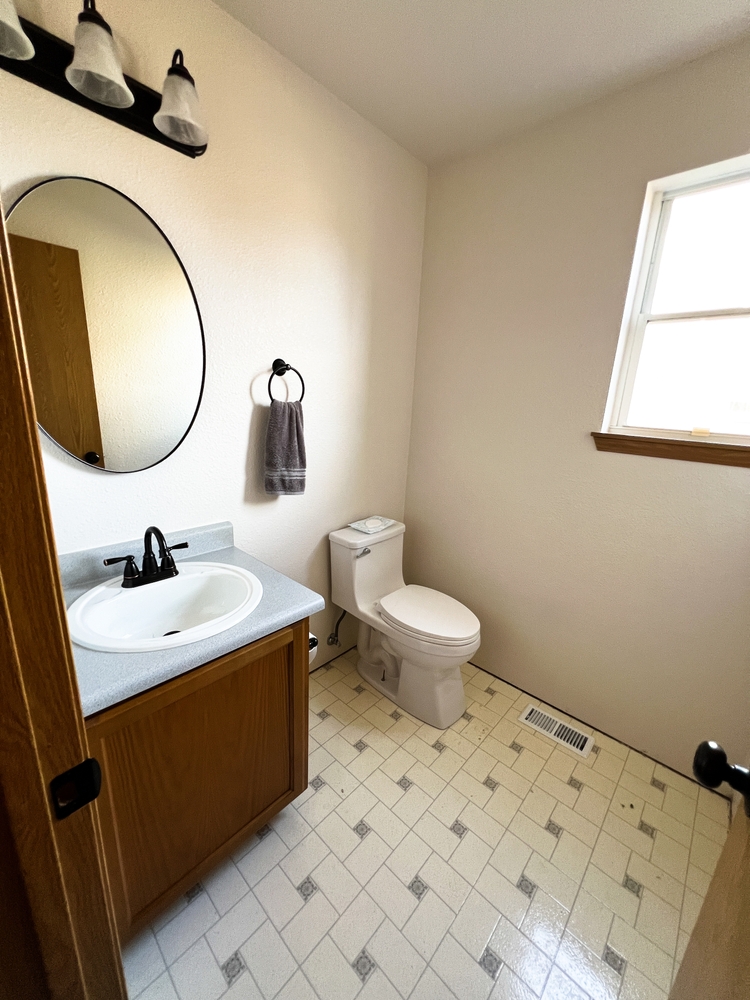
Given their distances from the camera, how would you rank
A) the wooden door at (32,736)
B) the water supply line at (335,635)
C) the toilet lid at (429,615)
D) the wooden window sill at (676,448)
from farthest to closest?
the water supply line at (335,635), the toilet lid at (429,615), the wooden window sill at (676,448), the wooden door at (32,736)

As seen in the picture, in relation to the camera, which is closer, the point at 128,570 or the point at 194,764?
the point at 194,764

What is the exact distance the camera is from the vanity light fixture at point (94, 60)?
34.4 inches

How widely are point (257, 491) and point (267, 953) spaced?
132 centimetres

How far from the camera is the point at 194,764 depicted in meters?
0.98

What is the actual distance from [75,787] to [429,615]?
1.40 metres

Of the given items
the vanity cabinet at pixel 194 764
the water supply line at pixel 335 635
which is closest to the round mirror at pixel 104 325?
the vanity cabinet at pixel 194 764

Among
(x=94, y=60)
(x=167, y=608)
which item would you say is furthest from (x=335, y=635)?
(x=94, y=60)

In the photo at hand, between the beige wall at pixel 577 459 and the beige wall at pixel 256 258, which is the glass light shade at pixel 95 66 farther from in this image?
the beige wall at pixel 577 459

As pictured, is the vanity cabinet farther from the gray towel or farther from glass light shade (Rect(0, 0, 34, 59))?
glass light shade (Rect(0, 0, 34, 59))

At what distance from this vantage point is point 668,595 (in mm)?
1488

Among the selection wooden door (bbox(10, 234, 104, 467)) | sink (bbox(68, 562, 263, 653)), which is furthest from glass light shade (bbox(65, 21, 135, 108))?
sink (bbox(68, 562, 263, 653))

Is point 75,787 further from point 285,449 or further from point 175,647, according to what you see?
point 285,449

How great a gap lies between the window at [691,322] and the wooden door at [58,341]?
1738 mm

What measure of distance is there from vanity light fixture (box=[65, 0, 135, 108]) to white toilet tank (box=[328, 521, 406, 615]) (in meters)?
1.51
